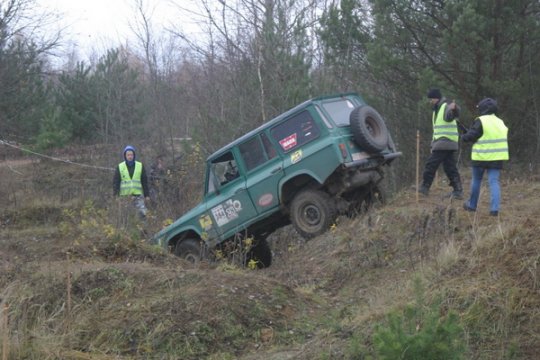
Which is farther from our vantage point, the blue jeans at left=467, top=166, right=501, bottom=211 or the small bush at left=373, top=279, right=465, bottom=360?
the blue jeans at left=467, top=166, right=501, bottom=211

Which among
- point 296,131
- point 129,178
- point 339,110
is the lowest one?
point 129,178

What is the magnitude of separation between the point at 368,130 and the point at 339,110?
1.78 feet

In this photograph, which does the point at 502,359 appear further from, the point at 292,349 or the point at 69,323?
the point at 69,323

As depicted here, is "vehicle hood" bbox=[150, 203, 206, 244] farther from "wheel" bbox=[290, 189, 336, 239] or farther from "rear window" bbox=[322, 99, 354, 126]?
"rear window" bbox=[322, 99, 354, 126]

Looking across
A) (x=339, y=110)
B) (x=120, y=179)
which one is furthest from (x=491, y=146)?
(x=120, y=179)

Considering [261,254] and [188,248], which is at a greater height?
[188,248]

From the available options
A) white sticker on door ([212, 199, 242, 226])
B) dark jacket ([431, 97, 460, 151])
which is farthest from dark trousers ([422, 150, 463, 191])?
white sticker on door ([212, 199, 242, 226])

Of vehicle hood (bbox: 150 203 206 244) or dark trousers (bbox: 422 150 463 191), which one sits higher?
dark trousers (bbox: 422 150 463 191)

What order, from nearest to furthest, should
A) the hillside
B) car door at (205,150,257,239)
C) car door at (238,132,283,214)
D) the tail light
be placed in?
the hillside, the tail light, car door at (238,132,283,214), car door at (205,150,257,239)

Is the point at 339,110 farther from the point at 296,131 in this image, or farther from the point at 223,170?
the point at 223,170

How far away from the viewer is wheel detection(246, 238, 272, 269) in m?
11.6

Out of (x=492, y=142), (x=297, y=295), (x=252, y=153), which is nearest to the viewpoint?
(x=297, y=295)

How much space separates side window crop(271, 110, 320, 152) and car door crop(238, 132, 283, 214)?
0.19 meters

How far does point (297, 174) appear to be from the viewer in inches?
401
